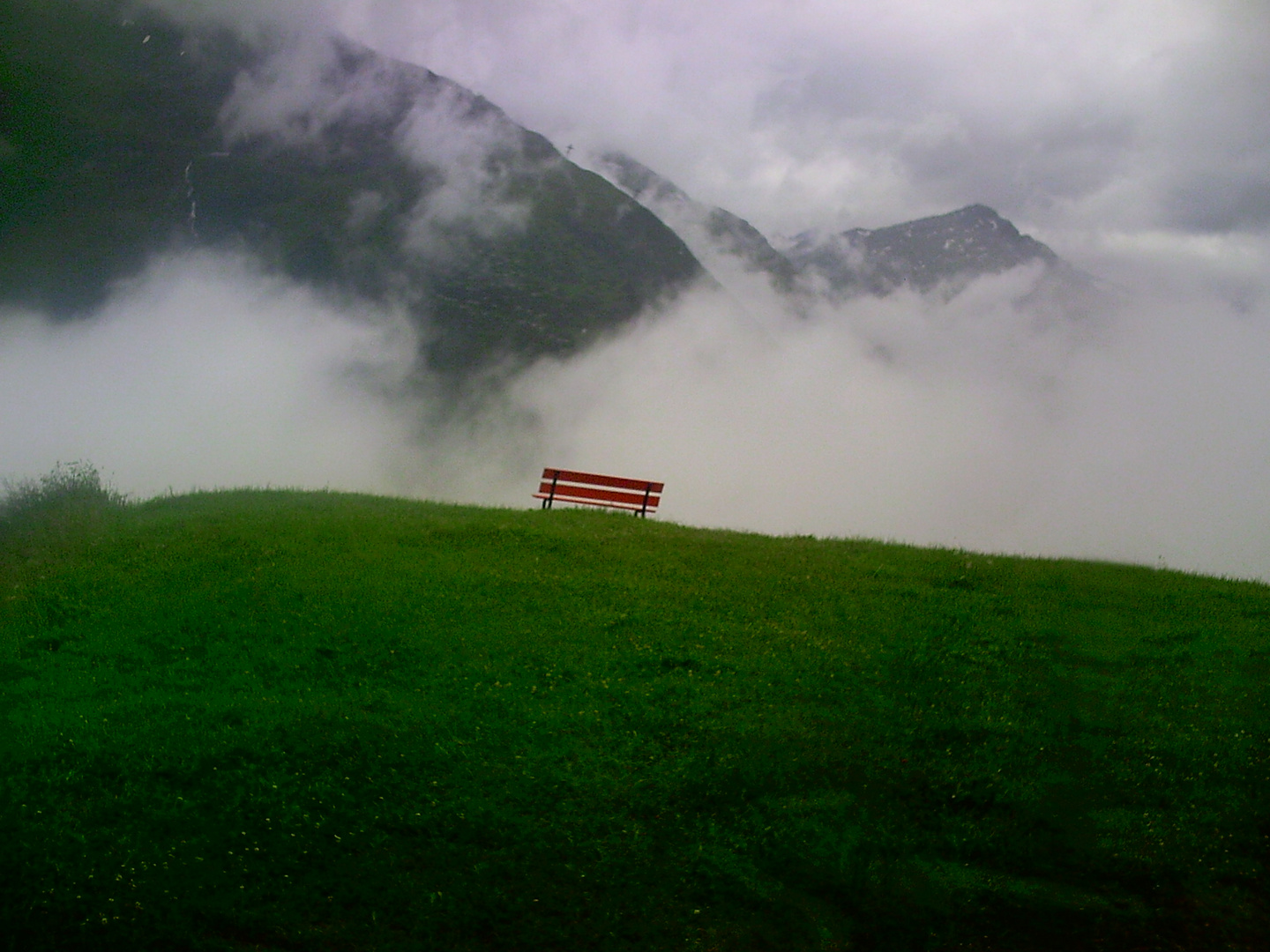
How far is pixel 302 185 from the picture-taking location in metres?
120

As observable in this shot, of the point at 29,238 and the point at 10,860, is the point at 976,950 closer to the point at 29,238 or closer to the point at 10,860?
the point at 10,860

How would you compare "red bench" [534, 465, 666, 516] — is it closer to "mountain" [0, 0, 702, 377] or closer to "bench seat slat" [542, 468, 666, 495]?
"bench seat slat" [542, 468, 666, 495]

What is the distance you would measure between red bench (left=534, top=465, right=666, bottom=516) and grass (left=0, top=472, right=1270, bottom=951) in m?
5.71

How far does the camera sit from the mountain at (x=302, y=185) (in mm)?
37781

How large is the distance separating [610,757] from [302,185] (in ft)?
408

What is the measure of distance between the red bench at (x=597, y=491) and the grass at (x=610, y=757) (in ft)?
18.7

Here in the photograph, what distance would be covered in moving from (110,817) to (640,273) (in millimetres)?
189725

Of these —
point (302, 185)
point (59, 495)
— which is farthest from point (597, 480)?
point (302, 185)

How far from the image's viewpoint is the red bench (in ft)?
71.0

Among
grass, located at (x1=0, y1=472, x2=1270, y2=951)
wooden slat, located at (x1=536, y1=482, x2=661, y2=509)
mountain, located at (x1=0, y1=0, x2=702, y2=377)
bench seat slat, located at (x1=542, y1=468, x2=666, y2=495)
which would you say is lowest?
grass, located at (x1=0, y1=472, x2=1270, y2=951)

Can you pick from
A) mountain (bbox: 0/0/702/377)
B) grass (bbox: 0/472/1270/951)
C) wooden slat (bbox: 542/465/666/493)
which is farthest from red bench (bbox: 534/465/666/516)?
mountain (bbox: 0/0/702/377)

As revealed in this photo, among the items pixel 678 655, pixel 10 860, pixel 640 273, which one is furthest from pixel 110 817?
pixel 640 273

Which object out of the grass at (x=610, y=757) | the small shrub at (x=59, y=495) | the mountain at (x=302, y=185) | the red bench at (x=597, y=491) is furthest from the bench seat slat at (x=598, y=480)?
the mountain at (x=302, y=185)

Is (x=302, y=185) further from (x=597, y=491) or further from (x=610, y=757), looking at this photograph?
(x=610, y=757)
